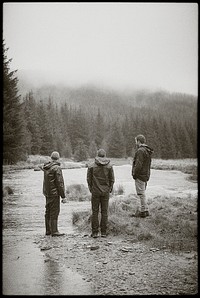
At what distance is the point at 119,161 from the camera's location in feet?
115

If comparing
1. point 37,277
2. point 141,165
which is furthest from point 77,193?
point 37,277

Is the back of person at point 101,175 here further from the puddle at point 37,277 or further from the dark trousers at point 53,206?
the puddle at point 37,277

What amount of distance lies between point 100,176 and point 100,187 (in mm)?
251

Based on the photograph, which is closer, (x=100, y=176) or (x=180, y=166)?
(x=100, y=176)

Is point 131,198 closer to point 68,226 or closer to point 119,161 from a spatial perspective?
point 68,226

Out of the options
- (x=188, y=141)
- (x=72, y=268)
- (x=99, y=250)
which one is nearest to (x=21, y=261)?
(x=72, y=268)

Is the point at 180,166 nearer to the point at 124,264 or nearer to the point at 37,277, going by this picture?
the point at 124,264

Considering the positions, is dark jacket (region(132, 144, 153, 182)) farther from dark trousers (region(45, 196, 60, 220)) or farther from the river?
the river

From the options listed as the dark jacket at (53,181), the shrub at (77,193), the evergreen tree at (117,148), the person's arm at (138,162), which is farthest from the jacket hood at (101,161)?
the evergreen tree at (117,148)

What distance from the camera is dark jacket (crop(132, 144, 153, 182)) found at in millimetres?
7391

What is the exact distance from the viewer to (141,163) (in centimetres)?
738

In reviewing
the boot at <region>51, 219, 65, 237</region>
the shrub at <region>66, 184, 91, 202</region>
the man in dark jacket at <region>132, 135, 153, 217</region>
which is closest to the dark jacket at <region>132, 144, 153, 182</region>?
the man in dark jacket at <region>132, 135, 153, 217</region>

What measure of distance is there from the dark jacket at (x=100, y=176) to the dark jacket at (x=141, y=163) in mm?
693

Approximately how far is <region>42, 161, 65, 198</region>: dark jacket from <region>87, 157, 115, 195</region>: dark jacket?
71cm
